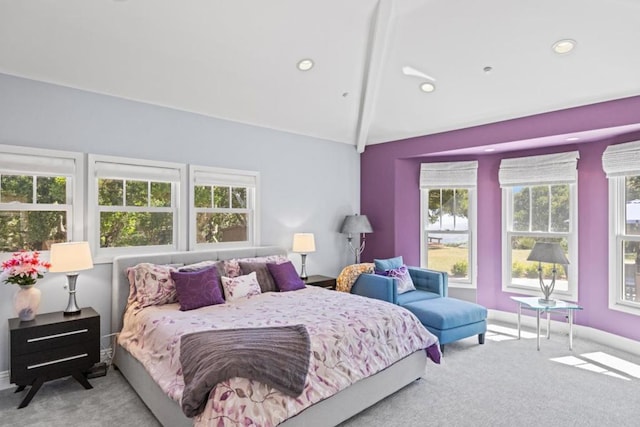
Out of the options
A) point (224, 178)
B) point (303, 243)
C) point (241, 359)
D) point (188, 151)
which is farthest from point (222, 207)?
point (241, 359)

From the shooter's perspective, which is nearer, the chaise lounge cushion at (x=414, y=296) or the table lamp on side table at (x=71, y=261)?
the table lamp on side table at (x=71, y=261)

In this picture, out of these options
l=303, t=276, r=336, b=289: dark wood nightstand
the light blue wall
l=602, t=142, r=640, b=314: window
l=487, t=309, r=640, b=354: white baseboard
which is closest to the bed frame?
the light blue wall

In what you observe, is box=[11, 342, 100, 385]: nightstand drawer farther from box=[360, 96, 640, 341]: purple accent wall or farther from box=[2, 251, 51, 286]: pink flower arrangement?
box=[360, 96, 640, 341]: purple accent wall

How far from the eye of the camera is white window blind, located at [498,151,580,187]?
4430 mm

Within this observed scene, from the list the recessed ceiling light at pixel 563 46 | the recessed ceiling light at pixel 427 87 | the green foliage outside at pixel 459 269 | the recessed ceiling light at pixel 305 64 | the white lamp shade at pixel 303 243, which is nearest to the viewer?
the recessed ceiling light at pixel 563 46

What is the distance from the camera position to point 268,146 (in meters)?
4.84

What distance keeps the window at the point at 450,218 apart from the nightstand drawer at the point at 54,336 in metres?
4.32

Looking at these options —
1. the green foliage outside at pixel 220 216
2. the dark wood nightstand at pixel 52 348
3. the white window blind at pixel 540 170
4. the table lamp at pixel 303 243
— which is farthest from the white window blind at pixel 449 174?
the dark wood nightstand at pixel 52 348

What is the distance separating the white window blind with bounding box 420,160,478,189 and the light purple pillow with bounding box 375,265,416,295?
1507mm

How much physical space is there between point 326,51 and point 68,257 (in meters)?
3.04

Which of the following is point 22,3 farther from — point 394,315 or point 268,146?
point 394,315

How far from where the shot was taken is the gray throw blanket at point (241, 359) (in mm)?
1939

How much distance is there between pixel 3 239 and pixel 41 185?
552 mm

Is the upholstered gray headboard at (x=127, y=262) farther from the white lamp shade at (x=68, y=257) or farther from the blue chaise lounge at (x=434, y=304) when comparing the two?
the blue chaise lounge at (x=434, y=304)
